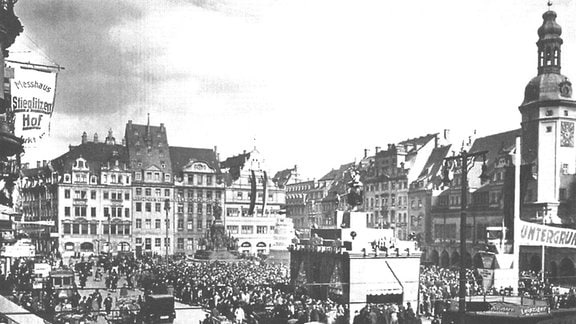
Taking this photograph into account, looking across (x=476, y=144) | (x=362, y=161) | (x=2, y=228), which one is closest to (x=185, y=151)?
(x=362, y=161)

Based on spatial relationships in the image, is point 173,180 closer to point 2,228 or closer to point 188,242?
point 188,242

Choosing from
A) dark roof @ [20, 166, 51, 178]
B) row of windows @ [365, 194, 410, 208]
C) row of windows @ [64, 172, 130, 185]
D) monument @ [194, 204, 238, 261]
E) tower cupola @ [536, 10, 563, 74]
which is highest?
tower cupola @ [536, 10, 563, 74]

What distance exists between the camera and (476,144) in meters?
65.4

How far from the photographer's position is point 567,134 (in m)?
48.7

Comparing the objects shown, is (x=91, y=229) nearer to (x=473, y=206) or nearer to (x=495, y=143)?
(x=473, y=206)

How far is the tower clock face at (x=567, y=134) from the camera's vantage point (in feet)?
159

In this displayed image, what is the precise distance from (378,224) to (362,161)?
1680 centimetres

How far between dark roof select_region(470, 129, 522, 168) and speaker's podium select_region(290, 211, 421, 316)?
29.4 meters

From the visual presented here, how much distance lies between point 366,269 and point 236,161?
5445cm

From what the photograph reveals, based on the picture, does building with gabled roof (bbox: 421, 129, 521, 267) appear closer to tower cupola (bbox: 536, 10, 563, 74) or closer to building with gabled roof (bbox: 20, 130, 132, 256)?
tower cupola (bbox: 536, 10, 563, 74)

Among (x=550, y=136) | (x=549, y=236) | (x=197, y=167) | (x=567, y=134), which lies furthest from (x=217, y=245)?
(x=549, y=236)

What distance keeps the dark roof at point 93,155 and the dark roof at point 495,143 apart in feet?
139

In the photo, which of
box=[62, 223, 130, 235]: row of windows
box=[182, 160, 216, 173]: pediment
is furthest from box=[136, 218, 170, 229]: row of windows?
box=[182, 160, 216, 173]: pediment

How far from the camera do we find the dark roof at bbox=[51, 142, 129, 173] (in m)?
67.3
